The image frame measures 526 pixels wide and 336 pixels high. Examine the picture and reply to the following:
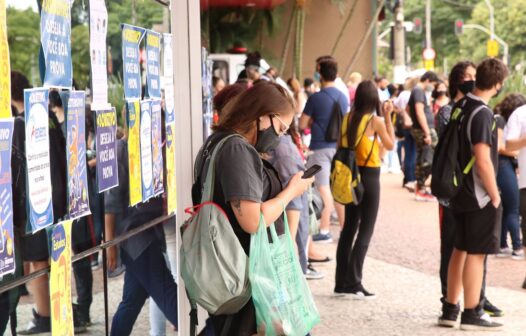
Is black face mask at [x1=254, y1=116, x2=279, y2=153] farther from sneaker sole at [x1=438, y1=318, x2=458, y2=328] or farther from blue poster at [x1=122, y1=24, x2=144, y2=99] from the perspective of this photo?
sneaker sole at [x1=438, y1=318, x2=458, y2=328]

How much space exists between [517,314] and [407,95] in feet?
35.2

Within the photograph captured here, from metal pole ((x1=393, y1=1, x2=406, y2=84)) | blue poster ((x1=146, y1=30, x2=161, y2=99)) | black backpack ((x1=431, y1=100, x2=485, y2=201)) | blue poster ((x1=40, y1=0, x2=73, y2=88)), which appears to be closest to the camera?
blue poster ((x1=40, y1=0, x2=73, y2=88))

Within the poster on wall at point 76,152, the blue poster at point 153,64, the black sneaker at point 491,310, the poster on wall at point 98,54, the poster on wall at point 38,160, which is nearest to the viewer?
the poster on wall at point 38,160

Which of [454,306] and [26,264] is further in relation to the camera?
[454,306]

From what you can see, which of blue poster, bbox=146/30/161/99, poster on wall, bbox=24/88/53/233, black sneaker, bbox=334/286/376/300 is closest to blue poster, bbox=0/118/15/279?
poster on wall, bbox=24/88/53/233

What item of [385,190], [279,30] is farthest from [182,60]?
[279,30]

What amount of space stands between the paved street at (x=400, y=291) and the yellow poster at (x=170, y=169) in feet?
2.72

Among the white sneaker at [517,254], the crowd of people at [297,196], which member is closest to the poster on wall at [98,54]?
the crowd of people at [297,196]

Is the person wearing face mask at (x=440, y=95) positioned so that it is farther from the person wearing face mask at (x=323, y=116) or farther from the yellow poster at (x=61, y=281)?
the yellow poster at (x=61, y=281)

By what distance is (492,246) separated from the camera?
24.3ft

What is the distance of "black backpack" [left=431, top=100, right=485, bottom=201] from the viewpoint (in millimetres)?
7414

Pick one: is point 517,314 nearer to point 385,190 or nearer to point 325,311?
point 325,311

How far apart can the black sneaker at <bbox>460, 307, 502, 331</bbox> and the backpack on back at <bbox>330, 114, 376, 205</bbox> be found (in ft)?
4.90

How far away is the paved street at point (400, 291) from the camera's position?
7922mm
